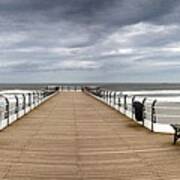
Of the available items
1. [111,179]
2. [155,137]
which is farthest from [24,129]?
[111,179]

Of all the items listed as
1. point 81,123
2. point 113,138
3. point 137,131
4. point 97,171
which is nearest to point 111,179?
point 97,171

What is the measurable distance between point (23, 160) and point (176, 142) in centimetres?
437

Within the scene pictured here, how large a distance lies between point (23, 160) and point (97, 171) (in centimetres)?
183

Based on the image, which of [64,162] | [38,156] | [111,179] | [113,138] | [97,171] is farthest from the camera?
[113,138]

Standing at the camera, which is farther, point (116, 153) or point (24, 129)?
point (24, 129)

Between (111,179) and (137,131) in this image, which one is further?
(137,131)

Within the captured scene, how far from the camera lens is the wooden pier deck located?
7.89 meters

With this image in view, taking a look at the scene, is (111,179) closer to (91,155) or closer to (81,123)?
(91,155)

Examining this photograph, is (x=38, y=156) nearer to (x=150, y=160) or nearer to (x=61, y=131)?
(x=150, y=160)

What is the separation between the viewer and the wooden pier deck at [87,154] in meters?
7.89

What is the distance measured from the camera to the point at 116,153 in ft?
33.1

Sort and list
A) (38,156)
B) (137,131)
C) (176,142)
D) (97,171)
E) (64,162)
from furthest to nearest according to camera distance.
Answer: (137,131) → (176,142) → (38,156) → (64,162) → (97,171)

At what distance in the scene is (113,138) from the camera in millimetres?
12750

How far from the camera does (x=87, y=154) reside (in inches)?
392
